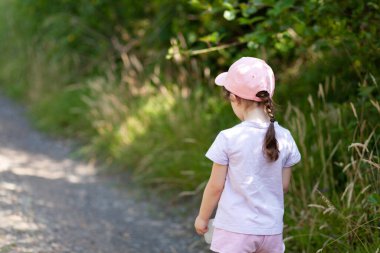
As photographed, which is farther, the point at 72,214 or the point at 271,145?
the point at 72,214

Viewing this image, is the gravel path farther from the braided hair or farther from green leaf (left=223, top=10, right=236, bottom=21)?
the braided hair

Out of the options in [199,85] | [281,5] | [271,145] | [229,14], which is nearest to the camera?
[271,145]

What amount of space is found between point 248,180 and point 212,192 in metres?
0.20

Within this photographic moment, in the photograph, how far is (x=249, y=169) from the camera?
2811mm

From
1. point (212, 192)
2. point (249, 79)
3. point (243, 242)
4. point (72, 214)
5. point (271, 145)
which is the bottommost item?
point (72, 214)

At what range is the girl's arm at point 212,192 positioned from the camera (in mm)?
2861

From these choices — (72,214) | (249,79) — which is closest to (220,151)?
(249,79)

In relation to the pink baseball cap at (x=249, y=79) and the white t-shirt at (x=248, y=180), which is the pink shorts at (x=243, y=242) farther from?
the pink baseball cap at (x=249, y=79)

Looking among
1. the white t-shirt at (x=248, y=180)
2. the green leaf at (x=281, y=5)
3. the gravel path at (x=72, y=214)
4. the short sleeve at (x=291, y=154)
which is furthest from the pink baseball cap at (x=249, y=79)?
the gravel path at (x=72, y=214)

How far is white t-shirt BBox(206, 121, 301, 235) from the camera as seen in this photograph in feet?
9.18

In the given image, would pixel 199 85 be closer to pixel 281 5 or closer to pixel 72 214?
pixel 72 214

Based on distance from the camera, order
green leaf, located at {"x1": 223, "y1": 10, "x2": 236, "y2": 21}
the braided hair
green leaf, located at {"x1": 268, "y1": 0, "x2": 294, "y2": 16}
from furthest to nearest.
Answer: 1. green leaf, located at {"x1": 223, "y1": 10, "x2": 236, "y2": 21}
2. green leaf, located at {"x1": 268, "y1": 0, "x2": 294, "y2": 16}
3. the braided hair

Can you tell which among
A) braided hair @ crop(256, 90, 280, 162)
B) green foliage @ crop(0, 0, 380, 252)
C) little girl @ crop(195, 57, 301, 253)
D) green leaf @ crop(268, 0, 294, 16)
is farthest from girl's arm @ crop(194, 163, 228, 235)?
green leaf @ crop(268, 0, 294, 16)

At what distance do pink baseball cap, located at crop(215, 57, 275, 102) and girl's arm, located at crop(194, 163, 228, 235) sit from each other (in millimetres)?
361
